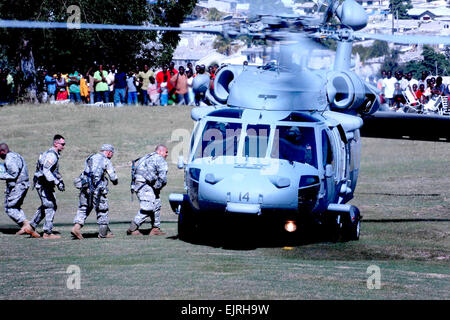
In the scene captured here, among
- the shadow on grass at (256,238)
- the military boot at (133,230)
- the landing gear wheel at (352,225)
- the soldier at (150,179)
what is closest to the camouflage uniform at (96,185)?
the soldier at (150,179)

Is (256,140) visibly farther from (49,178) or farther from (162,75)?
(162,75)

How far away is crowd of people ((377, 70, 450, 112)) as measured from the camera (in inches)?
1201

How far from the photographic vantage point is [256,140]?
1415cm

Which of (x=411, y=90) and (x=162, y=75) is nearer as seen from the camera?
(x=411, y=90)

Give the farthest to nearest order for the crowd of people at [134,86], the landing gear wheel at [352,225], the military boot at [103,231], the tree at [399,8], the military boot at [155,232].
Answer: the crowd of people at [134,86] → the tree at [399,8] → the military boot at [155,232] → the military boot at [103,231] → the landing gear wheel at [352,225]

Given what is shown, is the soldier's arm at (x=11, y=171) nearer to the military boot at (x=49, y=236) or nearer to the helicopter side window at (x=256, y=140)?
the military boot at (x=49, y=236)

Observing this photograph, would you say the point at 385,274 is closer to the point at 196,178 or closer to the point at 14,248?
the point at 196,178

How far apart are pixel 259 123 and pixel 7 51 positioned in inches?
1197

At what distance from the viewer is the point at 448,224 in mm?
17359

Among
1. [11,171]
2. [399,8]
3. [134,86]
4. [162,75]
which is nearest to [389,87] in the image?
[162,75]

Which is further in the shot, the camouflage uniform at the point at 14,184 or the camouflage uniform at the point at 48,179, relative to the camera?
the camouflage uniform at the point at 14,184

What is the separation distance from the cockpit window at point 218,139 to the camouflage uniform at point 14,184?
4.05m

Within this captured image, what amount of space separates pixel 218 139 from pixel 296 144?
1.34 metres

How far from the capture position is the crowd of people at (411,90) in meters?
30.5
